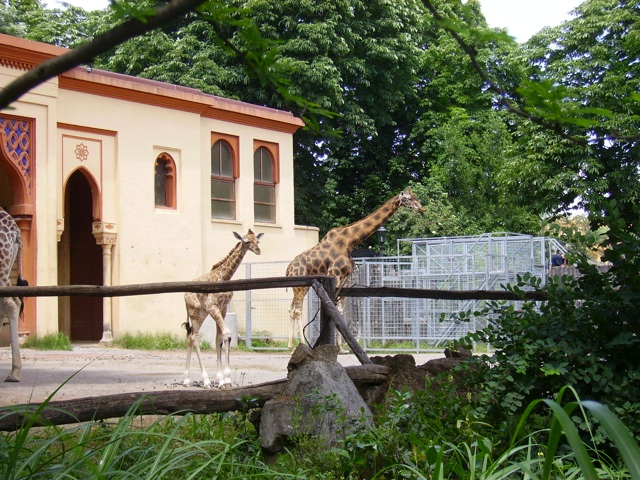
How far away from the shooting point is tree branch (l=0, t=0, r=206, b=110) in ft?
7.06

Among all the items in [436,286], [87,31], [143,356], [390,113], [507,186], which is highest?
[87,31]

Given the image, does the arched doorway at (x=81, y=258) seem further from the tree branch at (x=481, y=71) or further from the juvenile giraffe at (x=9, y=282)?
the tree branch at (x=481, y=71)

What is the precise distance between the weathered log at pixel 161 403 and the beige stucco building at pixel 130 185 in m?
13.4

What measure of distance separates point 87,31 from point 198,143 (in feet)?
45.8

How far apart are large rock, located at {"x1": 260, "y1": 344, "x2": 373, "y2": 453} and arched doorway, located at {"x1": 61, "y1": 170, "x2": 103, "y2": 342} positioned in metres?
17.8

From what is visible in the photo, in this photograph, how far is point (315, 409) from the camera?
4758 mm

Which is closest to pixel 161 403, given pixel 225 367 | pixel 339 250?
pixel 225 367

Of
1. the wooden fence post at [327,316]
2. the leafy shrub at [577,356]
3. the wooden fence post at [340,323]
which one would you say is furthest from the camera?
the wooden fence post at [327,316]

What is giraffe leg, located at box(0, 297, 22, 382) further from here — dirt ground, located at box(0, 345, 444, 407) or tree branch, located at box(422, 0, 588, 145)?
tree branch, located at box(422, 0, 588, 145)

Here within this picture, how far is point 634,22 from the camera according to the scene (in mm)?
27156

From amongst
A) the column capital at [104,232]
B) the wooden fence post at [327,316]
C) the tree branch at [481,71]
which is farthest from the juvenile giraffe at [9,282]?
the tree branch at [481,71]

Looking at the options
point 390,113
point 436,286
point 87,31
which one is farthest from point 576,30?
point 87,31

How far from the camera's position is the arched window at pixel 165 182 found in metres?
21.4

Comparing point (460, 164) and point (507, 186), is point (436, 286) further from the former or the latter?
point (460, 164)
